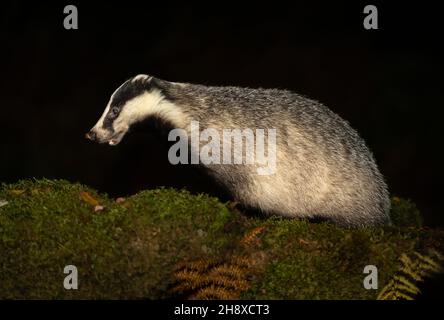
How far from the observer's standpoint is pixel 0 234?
4992 mm

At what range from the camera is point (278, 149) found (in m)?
6.53

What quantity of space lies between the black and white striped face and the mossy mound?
1.56 m

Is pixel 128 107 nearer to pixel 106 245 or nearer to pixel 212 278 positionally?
pixel 106 245

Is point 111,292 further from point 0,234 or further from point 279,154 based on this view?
point 279,154

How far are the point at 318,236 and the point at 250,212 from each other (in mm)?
1670

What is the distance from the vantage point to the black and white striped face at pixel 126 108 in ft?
21.3

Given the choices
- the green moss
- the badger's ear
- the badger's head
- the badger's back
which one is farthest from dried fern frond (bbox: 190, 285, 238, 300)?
the badger's ear

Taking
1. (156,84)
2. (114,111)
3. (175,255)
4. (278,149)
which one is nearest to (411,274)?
(175,255)

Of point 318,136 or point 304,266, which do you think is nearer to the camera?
point 304,266

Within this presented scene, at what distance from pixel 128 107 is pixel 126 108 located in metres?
0.02

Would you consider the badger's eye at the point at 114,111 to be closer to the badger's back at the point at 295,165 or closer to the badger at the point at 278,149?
the badger at the point at 278,149
